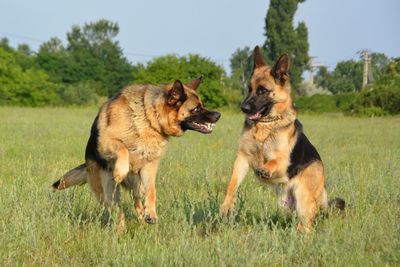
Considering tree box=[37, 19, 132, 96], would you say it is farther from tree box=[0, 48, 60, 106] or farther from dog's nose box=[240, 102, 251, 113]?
dog's nose box=[240, 102, 251, 113]

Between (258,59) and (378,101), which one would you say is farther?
(378,101)

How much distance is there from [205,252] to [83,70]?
56.7m

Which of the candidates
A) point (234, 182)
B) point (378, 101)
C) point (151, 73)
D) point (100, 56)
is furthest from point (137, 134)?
point (100, 56)

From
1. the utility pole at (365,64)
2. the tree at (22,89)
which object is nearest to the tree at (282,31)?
the utility pole at (365,64)

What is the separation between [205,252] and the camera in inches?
162

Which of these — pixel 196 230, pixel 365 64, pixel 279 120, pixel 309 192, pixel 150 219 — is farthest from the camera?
pixel 365 64

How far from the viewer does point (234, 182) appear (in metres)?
5.86

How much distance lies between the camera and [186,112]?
20.5 feet

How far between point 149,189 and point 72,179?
3.23ft

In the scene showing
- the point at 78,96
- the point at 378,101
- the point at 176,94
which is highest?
the point at 176,94

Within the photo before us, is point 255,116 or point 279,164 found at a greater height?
point 255,116

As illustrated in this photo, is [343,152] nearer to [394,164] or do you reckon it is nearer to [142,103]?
[394,164]

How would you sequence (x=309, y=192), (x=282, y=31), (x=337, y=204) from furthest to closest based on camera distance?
(x=282, y=31)
(x=309, y=192)
(x=337, y=204)

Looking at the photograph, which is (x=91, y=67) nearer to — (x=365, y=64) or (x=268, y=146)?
(x=365, y=64)
